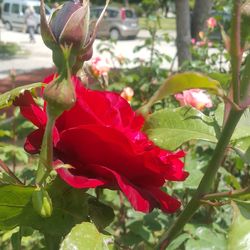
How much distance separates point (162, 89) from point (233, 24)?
0.06m

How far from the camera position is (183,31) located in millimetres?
4207

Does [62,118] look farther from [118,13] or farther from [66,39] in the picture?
[118,13]

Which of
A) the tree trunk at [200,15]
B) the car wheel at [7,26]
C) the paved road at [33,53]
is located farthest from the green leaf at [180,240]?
the car wheel at [7,26]

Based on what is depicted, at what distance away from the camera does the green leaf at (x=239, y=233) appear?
1.33 ft

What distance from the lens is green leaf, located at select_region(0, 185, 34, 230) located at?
43 centimetres

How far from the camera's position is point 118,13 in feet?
55.2

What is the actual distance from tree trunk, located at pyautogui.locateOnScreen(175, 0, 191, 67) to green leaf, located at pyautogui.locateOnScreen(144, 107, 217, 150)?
3.46 m

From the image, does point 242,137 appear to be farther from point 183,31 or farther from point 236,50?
point 183,31

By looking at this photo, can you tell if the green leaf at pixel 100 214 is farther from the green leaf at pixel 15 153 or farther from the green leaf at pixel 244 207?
the green leaf at pixel 15 153

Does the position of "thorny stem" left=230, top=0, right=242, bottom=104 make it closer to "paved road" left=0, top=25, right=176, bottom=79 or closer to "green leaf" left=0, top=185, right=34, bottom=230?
"green leaf" left=0, top=185, right=34, bottom=230

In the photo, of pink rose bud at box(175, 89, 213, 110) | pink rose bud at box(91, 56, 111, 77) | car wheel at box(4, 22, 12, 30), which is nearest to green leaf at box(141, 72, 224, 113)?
pink rose bud at box(175, 89, 213, 110)

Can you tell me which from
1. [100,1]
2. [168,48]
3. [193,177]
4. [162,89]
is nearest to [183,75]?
[162,89]

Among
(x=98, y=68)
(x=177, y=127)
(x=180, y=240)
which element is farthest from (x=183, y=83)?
(x=98, y=68)

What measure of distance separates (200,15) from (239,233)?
5105 millimetres
